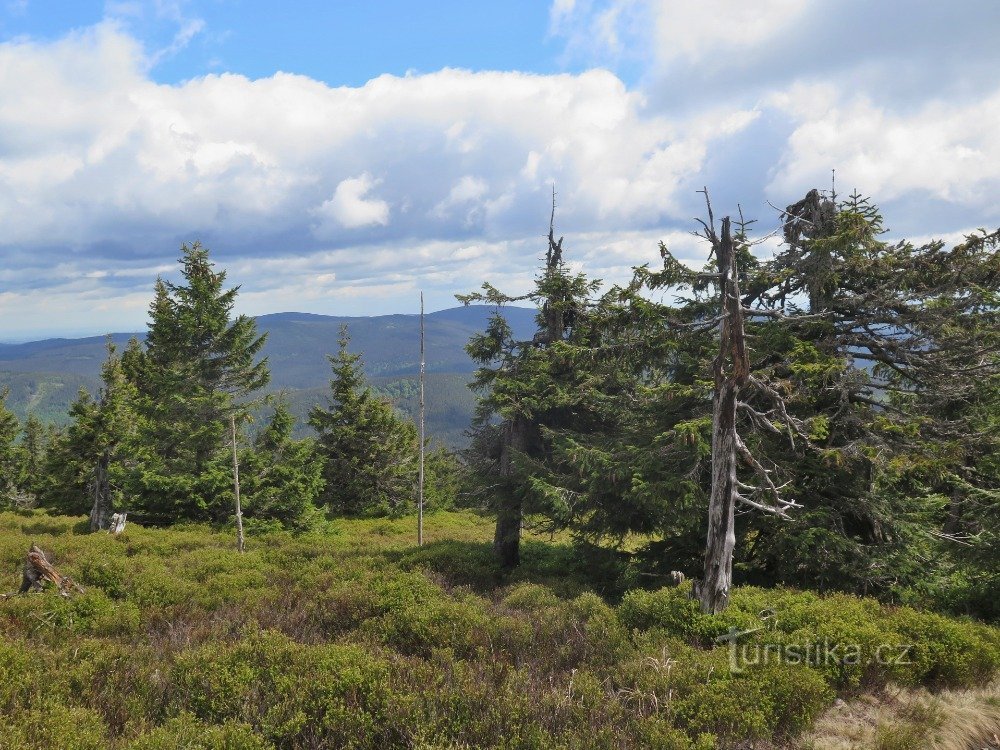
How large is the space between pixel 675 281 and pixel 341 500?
31259mm

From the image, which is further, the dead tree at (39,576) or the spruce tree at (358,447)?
the spruce tree at (358,447)

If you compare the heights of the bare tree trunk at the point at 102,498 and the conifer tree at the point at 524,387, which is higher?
the conifer tree at the point at 524,387

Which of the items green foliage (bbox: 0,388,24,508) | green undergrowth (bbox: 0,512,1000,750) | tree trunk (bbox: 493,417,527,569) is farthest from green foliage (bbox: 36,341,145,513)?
tree trunk (bbox: 493,417,527,569)

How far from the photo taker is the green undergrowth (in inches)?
262

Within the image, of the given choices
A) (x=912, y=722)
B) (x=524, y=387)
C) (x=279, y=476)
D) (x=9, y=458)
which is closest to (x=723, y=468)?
(x=912, y=722)

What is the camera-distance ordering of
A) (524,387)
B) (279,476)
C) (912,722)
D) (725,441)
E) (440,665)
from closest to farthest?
(912,722)
(440,665)
(725,441)
(524,387)
(279,476)

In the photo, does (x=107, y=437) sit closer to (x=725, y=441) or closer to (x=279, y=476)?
(x=279, y=476)

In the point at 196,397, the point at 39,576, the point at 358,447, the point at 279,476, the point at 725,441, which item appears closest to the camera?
the point at 725,441

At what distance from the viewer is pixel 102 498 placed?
27.0m

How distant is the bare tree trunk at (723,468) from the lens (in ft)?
32.1

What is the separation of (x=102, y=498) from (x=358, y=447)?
1419 centimetres

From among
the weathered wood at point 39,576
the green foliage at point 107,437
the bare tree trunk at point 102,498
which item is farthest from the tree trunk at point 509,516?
the bare tree trunk at point 102,498

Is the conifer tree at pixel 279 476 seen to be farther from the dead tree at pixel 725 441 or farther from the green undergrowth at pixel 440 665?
the dead tree at pixel 725 441

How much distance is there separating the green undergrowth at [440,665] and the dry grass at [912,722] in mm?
271
